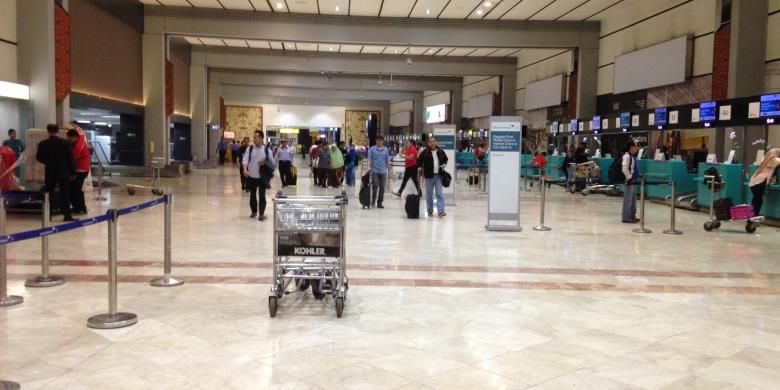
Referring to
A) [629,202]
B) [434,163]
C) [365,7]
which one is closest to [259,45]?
[365,7]

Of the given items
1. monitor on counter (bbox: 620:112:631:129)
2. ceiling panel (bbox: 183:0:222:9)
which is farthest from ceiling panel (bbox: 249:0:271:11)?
monitor on counter (bbox: 620:112:631:129)

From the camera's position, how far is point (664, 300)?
5711mm

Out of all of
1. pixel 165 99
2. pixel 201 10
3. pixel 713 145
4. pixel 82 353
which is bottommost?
pixel 82 353

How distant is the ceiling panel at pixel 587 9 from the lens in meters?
20.0

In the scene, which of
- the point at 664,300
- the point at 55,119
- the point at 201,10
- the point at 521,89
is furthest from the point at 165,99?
the point at 664,300

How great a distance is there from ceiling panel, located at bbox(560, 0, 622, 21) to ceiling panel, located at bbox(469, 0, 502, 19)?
2.54 meters

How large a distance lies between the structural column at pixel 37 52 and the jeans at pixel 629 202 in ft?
41.1

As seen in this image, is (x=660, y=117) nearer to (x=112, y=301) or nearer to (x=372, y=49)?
(x=372, y=49)

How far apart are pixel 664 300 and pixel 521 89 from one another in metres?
26.2

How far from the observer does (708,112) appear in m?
14.7

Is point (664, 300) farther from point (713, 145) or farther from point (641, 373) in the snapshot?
point (713, 145)

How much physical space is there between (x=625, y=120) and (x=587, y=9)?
4.31 metres

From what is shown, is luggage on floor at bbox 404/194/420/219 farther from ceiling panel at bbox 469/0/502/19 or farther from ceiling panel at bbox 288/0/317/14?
ceiling panel at bbox 288/0/317/14

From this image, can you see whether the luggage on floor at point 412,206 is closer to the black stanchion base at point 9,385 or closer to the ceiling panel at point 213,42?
the black stanchion base at point 9,385
